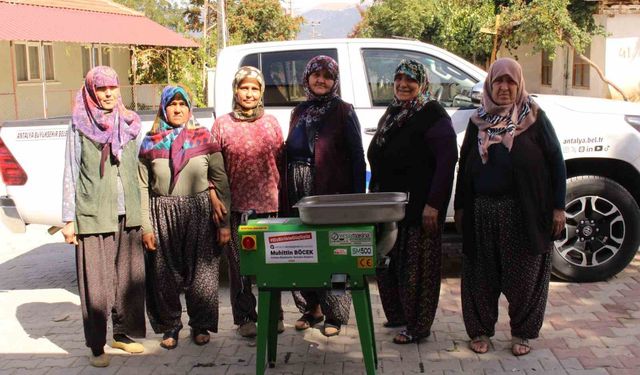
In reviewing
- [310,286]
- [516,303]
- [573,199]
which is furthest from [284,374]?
[573,199]

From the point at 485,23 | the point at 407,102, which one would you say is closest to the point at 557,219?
the point at 407,102

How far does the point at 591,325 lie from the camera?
15.6ft

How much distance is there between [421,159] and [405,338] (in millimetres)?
1163

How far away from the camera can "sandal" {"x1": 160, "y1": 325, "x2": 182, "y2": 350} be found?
15.0 feet

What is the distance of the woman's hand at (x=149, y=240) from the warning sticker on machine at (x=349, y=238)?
55.5 inches

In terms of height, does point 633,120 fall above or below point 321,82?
below

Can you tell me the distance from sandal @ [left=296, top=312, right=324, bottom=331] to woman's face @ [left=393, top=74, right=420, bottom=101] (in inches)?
65.3

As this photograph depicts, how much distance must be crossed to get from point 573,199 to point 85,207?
3.55 metres

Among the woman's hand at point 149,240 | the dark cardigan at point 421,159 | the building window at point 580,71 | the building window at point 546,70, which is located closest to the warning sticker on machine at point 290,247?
the dark cardigan at point 421,159

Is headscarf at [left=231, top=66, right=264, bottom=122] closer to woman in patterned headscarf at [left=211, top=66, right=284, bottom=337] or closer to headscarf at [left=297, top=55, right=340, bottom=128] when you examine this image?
woman in patterned headscarf at [left=211, top=66, right=284, bottom=337]

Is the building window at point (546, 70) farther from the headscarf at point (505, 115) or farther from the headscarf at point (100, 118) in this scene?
the headscarf at point (100, 118)

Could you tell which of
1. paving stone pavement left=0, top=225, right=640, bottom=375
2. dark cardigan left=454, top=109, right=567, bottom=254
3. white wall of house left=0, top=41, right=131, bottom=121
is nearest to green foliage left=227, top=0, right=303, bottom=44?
white wall of house left=0, top=41, right=131, bottom=121

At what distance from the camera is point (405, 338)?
4.48 m

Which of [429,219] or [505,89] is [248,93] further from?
[505,89]
